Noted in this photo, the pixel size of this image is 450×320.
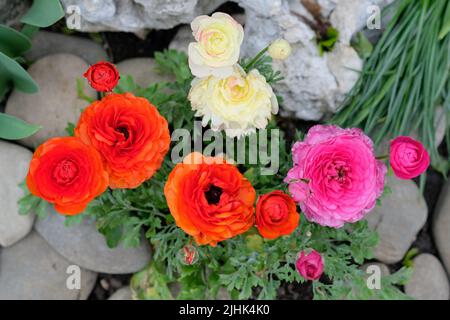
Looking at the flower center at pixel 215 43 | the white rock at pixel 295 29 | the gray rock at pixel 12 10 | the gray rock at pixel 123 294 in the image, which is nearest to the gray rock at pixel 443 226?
the white rock at pixel 295 29

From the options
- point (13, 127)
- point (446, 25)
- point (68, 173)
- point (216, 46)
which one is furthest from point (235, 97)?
point (446, 25)

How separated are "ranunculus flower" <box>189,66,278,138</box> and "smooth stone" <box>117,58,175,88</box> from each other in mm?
673

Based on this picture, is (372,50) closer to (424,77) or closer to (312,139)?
(424,77)

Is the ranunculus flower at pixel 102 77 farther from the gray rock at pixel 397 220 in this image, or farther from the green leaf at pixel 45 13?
the gray rock at pixel 397 220

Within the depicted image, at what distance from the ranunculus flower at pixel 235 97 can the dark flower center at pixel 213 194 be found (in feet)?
0.51

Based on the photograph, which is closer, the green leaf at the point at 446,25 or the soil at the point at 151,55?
the green leaf at the point at 446,25

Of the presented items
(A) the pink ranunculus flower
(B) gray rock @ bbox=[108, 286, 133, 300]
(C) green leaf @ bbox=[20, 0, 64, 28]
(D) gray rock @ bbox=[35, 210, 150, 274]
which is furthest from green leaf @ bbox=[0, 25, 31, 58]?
(A) the pink ranunculus flower

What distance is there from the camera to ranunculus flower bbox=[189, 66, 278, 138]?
1.09 metres

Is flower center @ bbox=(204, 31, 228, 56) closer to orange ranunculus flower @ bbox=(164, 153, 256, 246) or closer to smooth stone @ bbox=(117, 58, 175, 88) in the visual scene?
orange ranunculus flower @ bbox=(164, 153, 256, 246)

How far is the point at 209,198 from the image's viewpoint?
1080 millimetres

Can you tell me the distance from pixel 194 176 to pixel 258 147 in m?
0.50

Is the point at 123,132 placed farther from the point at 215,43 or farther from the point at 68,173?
the point at 215,43

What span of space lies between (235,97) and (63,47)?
0.99m

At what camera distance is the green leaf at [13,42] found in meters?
1.53
